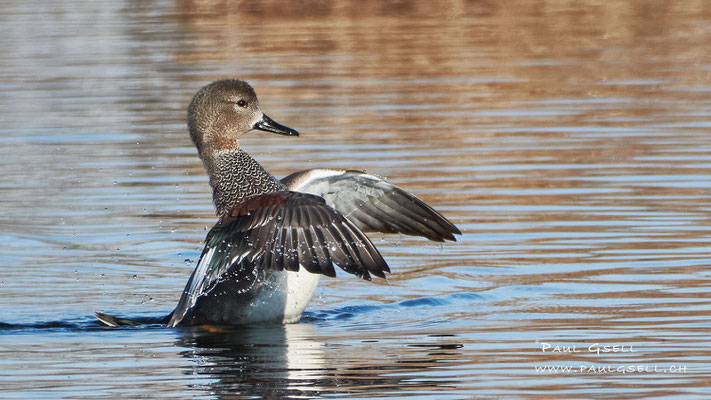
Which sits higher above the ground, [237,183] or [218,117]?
[218,117]

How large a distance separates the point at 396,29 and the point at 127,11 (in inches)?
267

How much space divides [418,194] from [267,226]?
156 inches

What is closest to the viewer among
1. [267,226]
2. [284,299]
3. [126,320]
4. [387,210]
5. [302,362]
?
[302,362]

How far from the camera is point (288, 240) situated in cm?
827

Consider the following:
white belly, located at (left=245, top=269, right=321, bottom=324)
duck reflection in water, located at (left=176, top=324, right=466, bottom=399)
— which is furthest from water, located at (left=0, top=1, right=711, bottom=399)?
white belly, located at (left=245, top=269, right=321, bottom=324)

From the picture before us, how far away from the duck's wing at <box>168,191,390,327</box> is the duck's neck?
14.0 inches

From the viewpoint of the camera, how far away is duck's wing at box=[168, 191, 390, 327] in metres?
8.13

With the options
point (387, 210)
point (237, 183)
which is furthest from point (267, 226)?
point (387, 210)

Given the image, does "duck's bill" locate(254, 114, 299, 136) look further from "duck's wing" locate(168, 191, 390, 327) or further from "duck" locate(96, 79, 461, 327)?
"duck's wing" locate(168, 191, 390, 327)

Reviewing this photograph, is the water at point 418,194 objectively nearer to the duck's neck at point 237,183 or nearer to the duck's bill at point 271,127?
the duck's neck at point 237,183

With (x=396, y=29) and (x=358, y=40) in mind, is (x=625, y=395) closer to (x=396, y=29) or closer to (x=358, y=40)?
(x=358, y=40)

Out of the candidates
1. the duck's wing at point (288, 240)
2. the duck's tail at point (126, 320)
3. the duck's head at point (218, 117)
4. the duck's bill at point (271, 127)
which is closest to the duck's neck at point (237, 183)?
the duck's head at point (218, 117)

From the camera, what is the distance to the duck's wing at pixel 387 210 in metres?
9.63

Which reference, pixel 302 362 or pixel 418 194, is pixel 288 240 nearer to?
pixel 302 362
